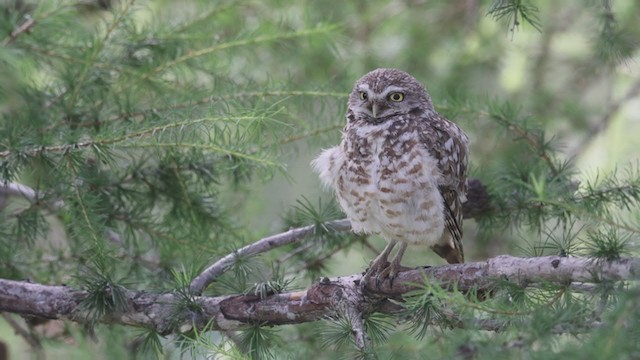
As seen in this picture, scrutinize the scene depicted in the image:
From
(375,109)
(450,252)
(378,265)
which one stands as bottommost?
(450,252)

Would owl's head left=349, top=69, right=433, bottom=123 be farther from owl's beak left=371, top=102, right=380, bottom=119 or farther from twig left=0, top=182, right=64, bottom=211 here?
twig left=0, top=182, right=64, bottom=211

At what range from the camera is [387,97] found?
132 inches

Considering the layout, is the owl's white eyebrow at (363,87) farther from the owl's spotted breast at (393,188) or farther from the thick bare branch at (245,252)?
the thick bare branch at (245,252)

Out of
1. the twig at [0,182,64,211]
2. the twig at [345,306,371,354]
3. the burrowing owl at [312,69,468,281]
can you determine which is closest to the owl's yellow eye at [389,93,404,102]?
the burrowing owl at [312,69,468,281]

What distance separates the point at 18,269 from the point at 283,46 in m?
1.60

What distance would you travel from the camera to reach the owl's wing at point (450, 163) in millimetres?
3158

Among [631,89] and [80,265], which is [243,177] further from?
[631,89]

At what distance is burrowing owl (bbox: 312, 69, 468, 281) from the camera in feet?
10.1

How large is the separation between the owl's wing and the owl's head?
0.10m

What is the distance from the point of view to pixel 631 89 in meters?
4.80

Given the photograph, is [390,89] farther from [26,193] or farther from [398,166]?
[26,193]

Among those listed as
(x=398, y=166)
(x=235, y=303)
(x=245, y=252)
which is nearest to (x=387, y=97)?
(x=398, y=166)

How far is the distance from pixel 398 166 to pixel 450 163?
218mm

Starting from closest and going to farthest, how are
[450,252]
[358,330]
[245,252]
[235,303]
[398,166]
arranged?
[358,330] < [235,303] < [245,252] < [398,166] < [450,252]
